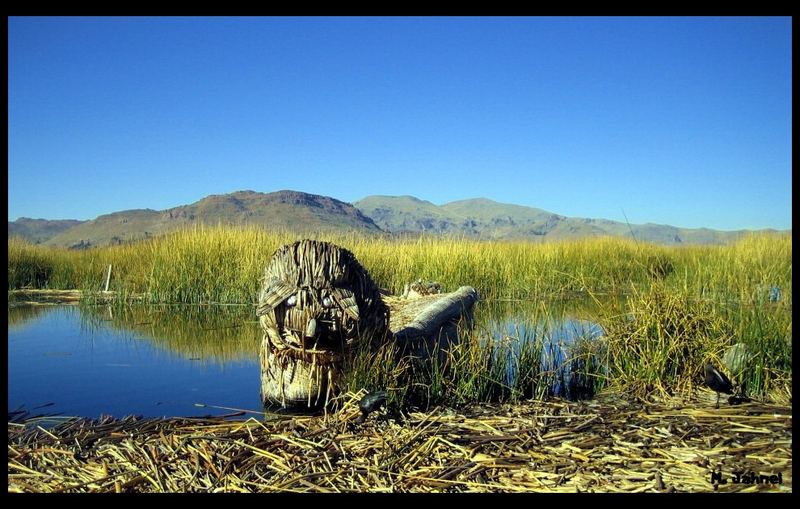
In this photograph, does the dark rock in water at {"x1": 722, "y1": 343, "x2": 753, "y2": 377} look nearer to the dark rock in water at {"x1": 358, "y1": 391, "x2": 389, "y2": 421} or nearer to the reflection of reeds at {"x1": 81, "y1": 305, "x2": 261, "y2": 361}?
the dark rock in water at {"x1": 358, "y1": 391, "x2": 389, "y2": 421}

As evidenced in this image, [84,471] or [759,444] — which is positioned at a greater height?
[759,444]

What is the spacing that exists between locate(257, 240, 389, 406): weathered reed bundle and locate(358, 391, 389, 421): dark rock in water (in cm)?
44

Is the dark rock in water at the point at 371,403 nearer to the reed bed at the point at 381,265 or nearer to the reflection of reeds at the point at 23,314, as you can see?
the reflection of reeds at the point at 23,314

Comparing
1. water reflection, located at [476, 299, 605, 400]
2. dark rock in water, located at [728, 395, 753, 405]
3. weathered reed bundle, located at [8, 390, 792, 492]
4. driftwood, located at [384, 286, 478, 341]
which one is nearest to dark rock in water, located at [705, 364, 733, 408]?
dark rock in water, located at [728, 395, 753, 405]

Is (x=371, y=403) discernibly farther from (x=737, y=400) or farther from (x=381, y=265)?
(x=381, y=265)

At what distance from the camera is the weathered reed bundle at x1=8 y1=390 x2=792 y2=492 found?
3258mm

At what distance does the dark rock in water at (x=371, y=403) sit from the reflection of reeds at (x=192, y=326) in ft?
10.1

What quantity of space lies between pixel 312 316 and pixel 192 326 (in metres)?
5.19

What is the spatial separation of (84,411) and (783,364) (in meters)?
4.88
